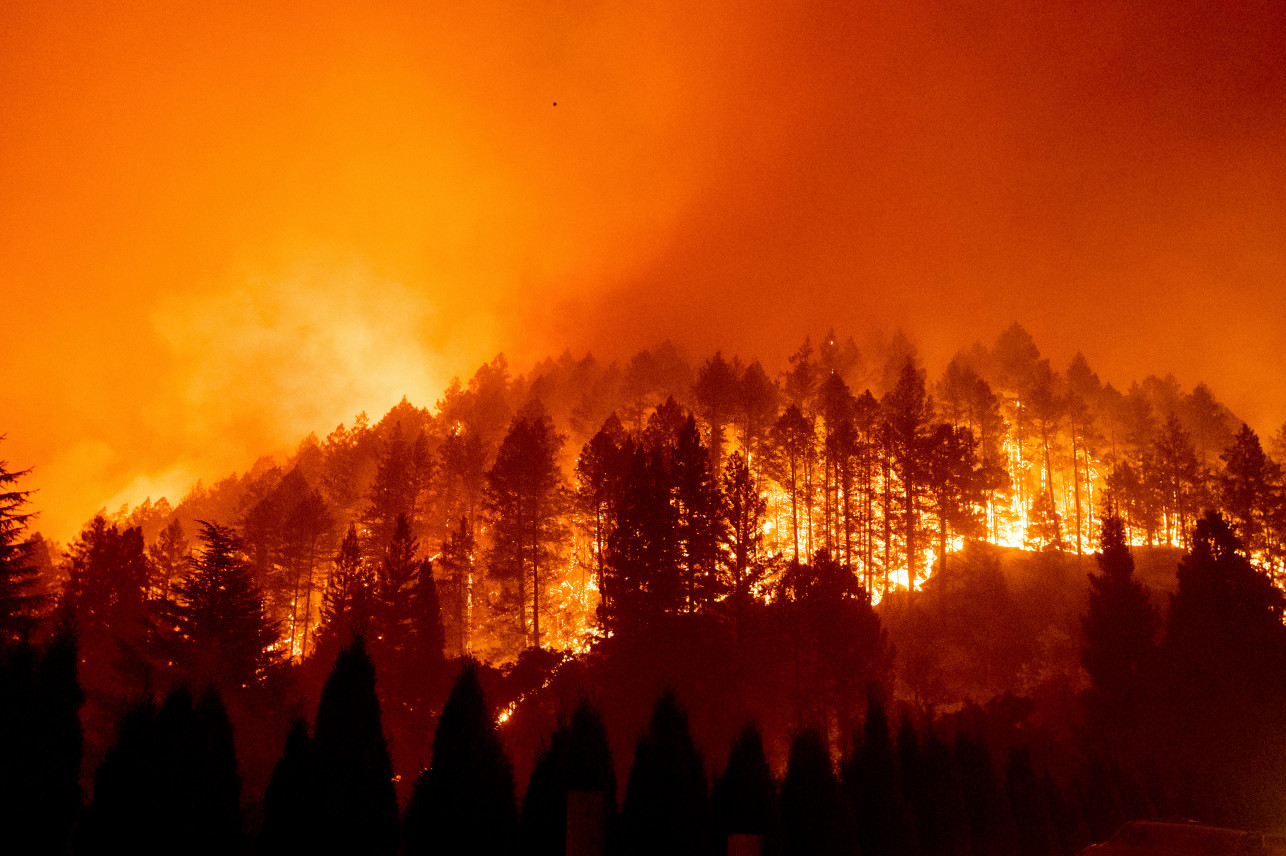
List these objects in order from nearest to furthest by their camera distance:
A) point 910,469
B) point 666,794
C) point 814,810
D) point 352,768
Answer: point 352,768 → point 666,794 → point 814,810 → point 910,469

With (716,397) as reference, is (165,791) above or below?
below

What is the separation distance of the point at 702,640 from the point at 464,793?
659 inches

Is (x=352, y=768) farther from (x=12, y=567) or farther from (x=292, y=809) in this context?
(x=12, y=567)

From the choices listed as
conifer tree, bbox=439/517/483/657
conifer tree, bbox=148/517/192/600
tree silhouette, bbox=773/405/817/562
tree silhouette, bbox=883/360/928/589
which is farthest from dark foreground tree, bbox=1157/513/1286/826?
conifer tree, bbox=148/517/192/600

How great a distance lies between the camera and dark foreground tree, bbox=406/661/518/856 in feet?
39.9

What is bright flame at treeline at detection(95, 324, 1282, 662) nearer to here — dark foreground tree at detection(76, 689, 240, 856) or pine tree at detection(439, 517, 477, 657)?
pine tree at detection(439, 517, 477, 657)

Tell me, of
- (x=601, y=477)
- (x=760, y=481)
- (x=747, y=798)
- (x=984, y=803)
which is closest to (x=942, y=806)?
(x=984, y=803)

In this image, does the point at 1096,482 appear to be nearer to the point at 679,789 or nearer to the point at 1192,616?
the point at 1192,616

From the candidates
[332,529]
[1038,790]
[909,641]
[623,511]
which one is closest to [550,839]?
[1038,790]

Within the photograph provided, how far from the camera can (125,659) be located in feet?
92.6

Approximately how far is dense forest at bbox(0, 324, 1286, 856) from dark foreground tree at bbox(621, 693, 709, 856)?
0.20ft

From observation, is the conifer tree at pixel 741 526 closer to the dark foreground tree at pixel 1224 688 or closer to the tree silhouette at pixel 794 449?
the dark foreground tree at pixel 1224 688

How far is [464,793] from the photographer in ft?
40.9

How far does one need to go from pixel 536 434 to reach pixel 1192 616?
34278 millimetres
